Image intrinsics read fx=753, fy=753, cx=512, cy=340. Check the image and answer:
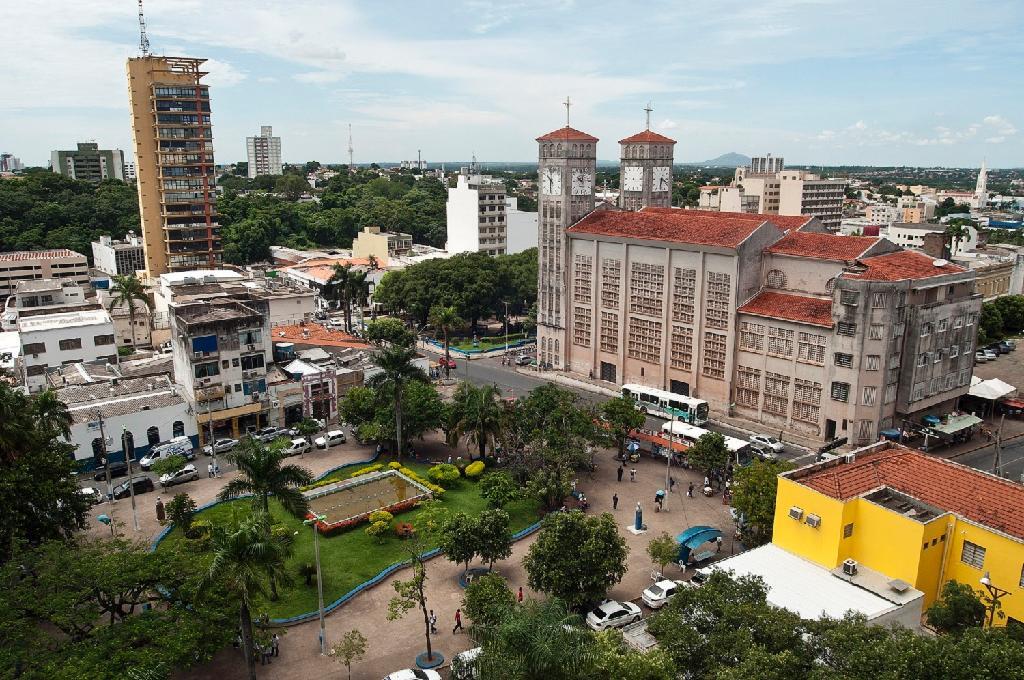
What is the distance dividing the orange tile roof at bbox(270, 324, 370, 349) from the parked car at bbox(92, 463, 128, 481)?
58.7ft

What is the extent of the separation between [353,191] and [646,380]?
417 ft

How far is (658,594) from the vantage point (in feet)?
108

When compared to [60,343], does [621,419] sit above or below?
below

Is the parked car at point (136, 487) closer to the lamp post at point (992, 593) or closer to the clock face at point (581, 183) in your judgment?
the clock face at point (581, 183)

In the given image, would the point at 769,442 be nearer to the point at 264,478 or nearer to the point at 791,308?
the point at 791,308

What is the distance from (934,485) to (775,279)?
2805 centimetres

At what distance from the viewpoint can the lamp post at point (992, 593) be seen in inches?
1070

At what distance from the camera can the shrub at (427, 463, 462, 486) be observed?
4575 centimetres

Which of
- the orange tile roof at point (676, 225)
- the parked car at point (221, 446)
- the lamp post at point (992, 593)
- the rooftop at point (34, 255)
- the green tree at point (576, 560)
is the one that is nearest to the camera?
the lamp post at point (992, 593)

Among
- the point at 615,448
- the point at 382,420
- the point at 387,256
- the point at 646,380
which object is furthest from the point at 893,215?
the point at 382,420

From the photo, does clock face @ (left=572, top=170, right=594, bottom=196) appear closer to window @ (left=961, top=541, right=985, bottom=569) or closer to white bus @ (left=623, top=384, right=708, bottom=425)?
white bus @ (left=623, top=384, right=708, bottom=425)

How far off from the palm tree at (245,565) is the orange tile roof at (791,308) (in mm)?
39919

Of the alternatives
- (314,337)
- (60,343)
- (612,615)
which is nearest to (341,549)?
(612,615)

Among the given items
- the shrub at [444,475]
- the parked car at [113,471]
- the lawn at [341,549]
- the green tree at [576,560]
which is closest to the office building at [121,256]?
the parked car at [113,471]
